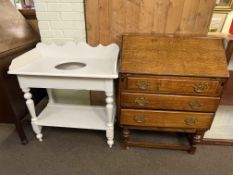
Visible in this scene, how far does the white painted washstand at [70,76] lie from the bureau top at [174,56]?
6.5 inches

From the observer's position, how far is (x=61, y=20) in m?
1.54

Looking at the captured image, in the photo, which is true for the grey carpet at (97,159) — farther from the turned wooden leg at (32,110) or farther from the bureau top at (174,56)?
the bureau top at (174,56)

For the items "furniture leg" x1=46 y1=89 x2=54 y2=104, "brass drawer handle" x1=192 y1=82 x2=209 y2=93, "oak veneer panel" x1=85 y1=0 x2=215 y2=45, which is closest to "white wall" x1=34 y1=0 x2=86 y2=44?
"oak veneer panel" x1=85 y1=0 x2=215 y2=45

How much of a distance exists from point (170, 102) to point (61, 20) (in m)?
1.18

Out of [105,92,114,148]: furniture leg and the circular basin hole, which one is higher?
the circular basin hole

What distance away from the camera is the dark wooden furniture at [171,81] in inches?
44.9

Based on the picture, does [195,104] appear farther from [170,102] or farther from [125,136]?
[125,136]

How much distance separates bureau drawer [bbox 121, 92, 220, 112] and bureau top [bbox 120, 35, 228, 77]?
18 cm

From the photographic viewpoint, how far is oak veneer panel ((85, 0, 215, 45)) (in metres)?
1.37

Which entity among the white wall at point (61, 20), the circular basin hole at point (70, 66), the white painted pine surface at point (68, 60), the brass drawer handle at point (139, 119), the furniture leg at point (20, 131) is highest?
the white wall at point (61, 20)

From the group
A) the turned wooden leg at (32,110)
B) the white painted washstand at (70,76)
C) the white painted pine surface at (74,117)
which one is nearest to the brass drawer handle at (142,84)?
the white painted washstand at (70,76)

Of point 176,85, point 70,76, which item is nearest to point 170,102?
point 176,85

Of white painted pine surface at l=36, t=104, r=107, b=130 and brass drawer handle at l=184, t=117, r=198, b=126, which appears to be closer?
brass drawer handle at l=184, t=117, r=198, b=126

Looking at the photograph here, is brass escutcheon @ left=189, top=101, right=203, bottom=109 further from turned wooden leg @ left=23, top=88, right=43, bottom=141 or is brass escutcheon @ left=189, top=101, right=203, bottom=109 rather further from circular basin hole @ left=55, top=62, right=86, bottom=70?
turned wooden leg @ left=23, top=88, right=43, bottom=141
